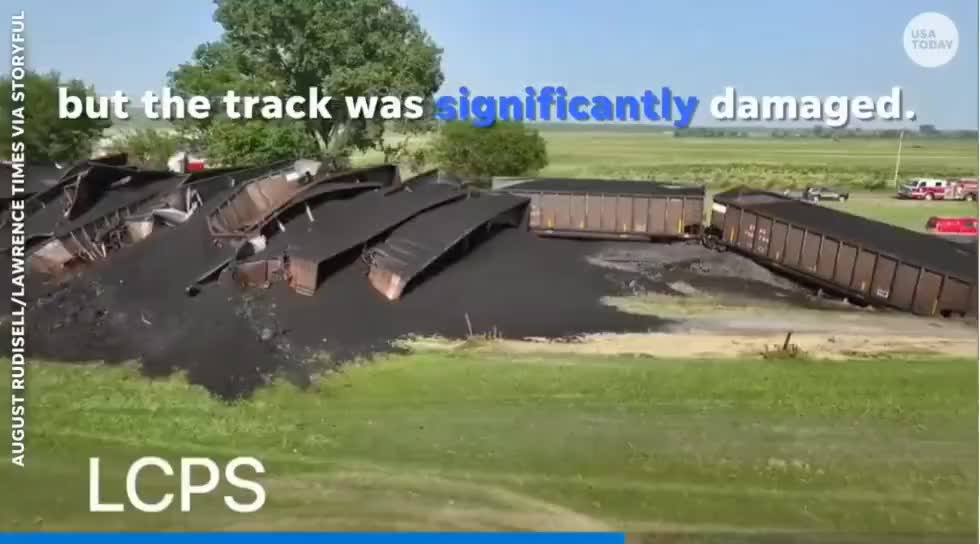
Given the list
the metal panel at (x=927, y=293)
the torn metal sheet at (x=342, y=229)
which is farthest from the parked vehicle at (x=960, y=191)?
the torn metal sheet at (x=342, y=229)

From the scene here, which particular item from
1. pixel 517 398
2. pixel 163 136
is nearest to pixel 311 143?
pixel 163 136

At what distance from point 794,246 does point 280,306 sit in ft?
35.4

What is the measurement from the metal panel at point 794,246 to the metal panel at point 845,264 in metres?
0.95

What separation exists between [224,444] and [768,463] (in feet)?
23.1

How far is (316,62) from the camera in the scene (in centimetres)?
2044

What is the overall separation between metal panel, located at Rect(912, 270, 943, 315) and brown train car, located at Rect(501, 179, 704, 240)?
573 cm

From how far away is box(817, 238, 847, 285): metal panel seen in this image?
1606 cm

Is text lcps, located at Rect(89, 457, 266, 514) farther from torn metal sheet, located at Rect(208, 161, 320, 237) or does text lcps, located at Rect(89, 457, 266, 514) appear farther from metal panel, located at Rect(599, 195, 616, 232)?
metal panel, located at Rect(599, 195, 616, 232)

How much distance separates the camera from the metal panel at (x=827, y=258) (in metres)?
16.1

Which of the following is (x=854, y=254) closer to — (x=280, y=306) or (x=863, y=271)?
(x=863, y=271)

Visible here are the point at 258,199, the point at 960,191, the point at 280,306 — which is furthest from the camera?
the point at 960,191

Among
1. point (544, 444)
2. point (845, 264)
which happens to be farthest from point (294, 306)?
point (845, 264)

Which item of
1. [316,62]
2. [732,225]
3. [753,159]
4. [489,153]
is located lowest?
[732,225]

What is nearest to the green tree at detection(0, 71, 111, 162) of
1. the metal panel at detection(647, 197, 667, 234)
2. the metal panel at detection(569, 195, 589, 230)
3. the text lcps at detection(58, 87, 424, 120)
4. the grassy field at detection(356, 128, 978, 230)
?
the text lcps at detection(58, 87, 424, 120)
